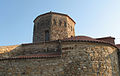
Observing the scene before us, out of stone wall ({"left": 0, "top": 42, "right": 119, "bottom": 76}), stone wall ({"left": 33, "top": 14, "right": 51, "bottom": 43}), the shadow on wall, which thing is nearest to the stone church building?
stone wall ({"left": 0, "top": 42, "right": 119, "bottom": 76})

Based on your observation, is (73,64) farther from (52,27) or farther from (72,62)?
(52,27)

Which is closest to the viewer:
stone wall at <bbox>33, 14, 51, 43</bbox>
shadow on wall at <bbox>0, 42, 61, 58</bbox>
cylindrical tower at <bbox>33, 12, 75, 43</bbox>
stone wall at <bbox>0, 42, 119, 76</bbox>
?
stone wall at <bbox>0, 42, 119, 76</bbox>

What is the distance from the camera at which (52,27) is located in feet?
39.7

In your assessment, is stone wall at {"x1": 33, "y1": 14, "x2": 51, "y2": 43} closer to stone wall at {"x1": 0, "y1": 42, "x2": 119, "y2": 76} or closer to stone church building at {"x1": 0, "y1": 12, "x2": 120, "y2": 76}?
stone church building at {"x1": 0, "y1": 12, "x2": 120, "y2": 76}

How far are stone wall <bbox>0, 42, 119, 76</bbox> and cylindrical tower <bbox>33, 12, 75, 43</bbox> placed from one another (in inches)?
168

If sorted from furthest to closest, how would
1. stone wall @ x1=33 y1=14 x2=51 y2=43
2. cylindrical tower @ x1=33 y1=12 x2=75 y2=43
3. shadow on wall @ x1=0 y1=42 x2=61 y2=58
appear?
stone wall @ x1=33 y1=14 x2=51 y2=43 → cylindrical tower @ x1=33 y1=12 x2=75 y2=43 → shadow on wall @ x1=0 y1=42 x2=61 y2=58

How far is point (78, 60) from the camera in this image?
732 centimetres

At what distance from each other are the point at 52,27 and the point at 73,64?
5571 millimetres

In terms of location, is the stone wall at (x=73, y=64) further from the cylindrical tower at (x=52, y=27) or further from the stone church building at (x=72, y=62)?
the cylindrical tower at (x=52, y=27)

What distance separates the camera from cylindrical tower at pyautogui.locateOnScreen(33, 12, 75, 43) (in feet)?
39.3

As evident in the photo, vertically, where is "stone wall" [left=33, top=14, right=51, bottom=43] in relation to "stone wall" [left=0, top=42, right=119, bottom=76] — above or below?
above

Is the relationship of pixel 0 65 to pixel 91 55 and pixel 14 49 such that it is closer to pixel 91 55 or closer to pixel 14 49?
pixel 14 49

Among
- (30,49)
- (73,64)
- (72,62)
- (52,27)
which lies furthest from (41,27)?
Answer: (73,64)

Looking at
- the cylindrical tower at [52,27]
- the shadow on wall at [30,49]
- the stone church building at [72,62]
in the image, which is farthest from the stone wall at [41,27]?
the stone church building at [72,62]
